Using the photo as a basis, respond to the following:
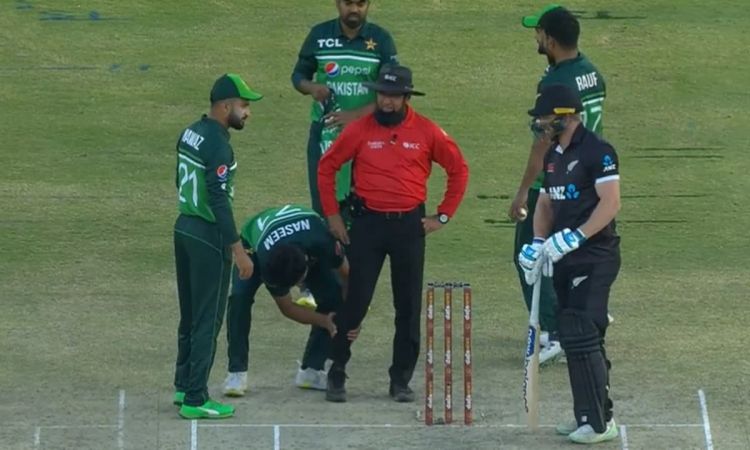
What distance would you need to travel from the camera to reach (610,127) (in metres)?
17.0

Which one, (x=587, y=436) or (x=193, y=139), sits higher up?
(x=193, y=139)

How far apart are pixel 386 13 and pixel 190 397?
355 inches

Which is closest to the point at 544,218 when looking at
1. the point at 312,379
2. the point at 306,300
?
the point at 312,379

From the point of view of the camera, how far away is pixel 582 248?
1078 centimetres

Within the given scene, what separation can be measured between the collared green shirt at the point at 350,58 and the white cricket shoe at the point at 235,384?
2.29 meters

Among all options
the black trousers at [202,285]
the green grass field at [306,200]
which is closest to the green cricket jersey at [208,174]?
the black trousers at [202,285]

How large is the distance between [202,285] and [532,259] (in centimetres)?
191

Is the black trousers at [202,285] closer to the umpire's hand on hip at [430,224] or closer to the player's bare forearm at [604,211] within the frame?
the umpire's hand on hip at [430,224]

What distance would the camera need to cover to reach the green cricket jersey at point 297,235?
11352mm

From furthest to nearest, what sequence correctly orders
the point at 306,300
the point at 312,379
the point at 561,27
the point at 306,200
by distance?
the point at 306,200 < the point at 306,300 < the point at 561,27 < the point at 312,379

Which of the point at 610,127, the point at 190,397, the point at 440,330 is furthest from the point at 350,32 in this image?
the point at 610,127

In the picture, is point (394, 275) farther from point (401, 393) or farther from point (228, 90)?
point (228, 90)

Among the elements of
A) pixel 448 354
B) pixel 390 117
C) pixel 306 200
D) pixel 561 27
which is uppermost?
pixel 561 27

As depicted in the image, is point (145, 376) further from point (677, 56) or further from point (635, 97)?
point (677, 56)
